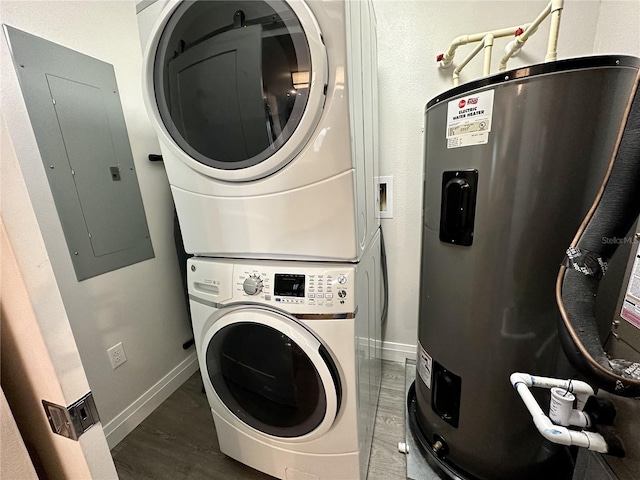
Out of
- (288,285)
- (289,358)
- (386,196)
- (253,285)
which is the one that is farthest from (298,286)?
(386,196)

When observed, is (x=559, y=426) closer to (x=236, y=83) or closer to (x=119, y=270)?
(x=236, y=83)

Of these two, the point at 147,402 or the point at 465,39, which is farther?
the point at 147,402

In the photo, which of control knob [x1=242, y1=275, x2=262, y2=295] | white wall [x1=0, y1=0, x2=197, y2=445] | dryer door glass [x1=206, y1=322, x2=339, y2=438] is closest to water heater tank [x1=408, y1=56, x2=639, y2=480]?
dryer door glass [x1=206, y1=322, x2=339, y2=438]

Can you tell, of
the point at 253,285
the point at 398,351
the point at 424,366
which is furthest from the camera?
the point at 398,351

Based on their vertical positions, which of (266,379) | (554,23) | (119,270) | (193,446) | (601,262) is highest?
(554,23)

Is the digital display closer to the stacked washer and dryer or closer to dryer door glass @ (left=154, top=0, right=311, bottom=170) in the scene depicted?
the stacked washer and dryer

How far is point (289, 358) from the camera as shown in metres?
0.91

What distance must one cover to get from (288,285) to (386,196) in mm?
965

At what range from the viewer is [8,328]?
43 cm

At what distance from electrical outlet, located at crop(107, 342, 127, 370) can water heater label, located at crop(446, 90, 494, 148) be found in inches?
67.7

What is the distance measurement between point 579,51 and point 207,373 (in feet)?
7.06

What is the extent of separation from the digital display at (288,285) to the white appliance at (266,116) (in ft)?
0.23

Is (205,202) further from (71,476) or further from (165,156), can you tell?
(71,476)

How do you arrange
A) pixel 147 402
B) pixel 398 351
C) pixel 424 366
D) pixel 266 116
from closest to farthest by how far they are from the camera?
pixel 266 116
pixel 424 366
pixel 147 402
pixel 398 351
